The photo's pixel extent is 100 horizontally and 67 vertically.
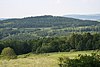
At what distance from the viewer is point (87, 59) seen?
24.6 meters

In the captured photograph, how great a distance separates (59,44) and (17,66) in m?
76.7

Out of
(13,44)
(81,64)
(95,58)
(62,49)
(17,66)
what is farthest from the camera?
(13,44)

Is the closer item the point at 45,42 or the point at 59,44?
the point at 59,44

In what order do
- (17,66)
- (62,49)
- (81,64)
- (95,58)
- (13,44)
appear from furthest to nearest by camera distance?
(13,44), (62,49), (17,66), (95,58), (81,64)

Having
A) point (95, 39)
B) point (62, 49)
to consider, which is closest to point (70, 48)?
point (62, 49)

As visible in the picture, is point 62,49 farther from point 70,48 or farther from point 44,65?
point 44,65

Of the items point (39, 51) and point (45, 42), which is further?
point (45, 42)

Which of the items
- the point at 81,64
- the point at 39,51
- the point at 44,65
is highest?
the point at 81,64

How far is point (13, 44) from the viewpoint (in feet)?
376

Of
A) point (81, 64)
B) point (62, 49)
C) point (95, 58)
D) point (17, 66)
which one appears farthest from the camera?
point (62, 49)

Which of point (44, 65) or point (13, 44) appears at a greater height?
point (44, 65)

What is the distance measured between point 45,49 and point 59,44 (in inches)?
272

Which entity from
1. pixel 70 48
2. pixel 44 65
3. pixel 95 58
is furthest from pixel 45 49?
pixel 95 58

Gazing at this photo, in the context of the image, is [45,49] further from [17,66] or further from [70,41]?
[17,66]
